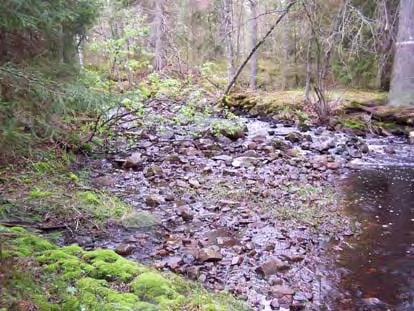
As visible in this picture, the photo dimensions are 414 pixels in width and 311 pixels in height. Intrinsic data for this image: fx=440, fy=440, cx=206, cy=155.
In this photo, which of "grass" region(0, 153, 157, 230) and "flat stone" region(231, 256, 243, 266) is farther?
"grass" region(0, 153, 157, 230)

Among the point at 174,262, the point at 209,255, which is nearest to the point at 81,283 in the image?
the point at 174,262

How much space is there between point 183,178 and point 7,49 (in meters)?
4.07

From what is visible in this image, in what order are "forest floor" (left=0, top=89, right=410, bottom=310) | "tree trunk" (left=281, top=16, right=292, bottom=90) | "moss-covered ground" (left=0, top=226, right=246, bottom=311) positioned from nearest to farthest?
"moss-covered ground" (left=0, top=226, right=246, bottom=311)
"forest floor" (left=0, top=89, right=410, bottom=310)
"tree trunk" (left=281, top=16, right=292, bottom=90)

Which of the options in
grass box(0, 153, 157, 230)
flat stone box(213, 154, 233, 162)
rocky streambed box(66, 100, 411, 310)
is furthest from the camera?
flat stone box(213, 154, 233, 162)

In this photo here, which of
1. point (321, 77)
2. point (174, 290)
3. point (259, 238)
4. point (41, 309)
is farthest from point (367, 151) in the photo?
point (41, 309)

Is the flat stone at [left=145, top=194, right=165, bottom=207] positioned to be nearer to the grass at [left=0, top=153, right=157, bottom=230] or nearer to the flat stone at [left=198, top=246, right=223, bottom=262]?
the grass at [left=0, top=153, right=157, bottom=230]

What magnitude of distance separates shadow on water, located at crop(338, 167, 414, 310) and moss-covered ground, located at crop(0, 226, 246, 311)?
1.35 m

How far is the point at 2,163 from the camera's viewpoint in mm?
5055

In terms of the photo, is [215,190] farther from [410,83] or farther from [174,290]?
[410,83]

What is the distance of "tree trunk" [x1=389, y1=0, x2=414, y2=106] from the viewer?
41.4 feet

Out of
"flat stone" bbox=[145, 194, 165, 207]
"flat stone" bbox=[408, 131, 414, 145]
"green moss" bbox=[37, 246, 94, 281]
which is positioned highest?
"green moss" bbox=[37, 246, 94, 281]

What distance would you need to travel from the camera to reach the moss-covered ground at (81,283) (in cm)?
283

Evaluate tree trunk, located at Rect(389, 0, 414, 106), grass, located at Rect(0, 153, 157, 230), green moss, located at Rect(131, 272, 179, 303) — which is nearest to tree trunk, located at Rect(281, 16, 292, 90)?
tree trunk, located at Rect(389, 0, 414, 106)

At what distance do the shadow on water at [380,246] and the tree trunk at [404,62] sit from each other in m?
5.42
